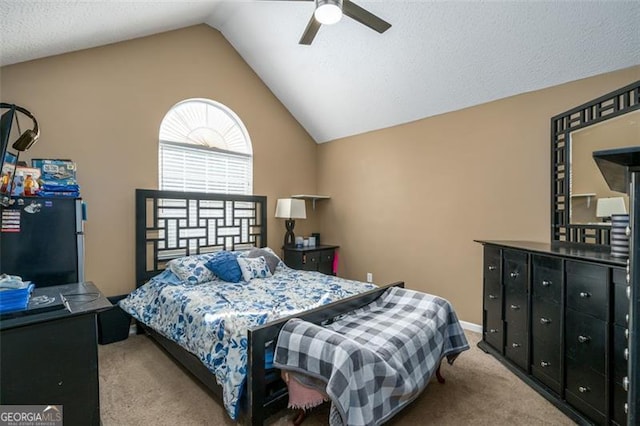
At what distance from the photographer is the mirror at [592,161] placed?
7.39 ft

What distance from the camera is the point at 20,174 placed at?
2.07 meters

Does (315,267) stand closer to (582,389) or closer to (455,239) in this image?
(455,239)

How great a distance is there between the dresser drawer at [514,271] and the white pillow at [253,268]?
2367mm

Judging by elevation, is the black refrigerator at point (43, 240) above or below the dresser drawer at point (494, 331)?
above

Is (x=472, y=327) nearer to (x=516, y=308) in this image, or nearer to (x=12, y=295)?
(x=516, y=308)

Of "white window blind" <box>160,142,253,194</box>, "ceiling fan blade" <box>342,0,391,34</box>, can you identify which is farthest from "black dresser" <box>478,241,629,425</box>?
"white window blind" <box>160,142,253,194</box>

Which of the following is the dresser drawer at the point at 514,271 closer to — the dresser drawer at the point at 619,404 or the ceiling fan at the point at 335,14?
the dresser drawer at the point at 619,404

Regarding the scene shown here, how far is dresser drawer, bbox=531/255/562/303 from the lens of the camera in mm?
2139

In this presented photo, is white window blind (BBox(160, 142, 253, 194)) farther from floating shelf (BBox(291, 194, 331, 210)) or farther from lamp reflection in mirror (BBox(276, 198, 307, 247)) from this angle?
floating shelf (BBox(291, 194, 331, 210))

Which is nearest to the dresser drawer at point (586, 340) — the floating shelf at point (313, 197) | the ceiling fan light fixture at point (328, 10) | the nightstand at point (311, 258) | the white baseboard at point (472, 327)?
the white baseboard at point (472, 327)

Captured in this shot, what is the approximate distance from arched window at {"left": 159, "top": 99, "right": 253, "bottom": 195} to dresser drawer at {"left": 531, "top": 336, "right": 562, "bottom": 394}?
3.67 metres

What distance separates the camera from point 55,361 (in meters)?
1.42

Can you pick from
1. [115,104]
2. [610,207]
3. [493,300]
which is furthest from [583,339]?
[115,104]

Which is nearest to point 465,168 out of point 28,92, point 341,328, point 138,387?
point 341,328
